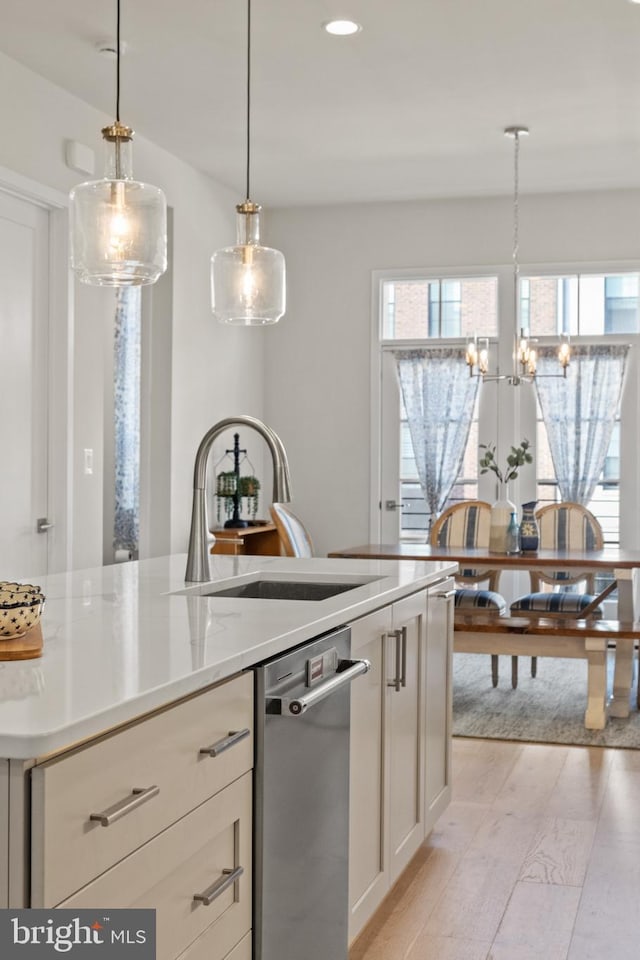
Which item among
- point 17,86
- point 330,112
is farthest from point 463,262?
point 17,86

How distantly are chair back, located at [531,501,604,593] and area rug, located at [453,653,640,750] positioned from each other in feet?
1.86

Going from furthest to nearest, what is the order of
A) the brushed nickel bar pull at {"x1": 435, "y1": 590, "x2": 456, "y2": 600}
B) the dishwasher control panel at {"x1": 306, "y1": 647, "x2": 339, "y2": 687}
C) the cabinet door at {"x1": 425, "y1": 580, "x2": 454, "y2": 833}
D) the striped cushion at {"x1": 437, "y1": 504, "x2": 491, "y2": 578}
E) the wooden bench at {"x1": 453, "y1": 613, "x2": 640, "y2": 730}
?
the striped cushion at {"x1": 437, "y1": 504, "x2": 491, "y2": 578}, the wooden bench at {"x1": 453, "y1": 613, "x2": 640, "y2": 730}, the brushed nickel bar pull at {"x1": 435, "y1": 590, "x2": 456, "y2": 600}, the cabinet door at {"x1": 425, "y1": 580, "x2": 454, "y2": 833}, the dishwasher control panel at {"x1": 306, "y1": 647, "x2": 339, "y2": 687}

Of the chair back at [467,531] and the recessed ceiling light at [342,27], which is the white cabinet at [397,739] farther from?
the chair back at [467,531]

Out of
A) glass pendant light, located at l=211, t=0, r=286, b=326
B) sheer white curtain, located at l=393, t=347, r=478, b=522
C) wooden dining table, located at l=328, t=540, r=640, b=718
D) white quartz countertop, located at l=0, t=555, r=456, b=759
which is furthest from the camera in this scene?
sheer white curtain, located at l=393, t=347, r=478, b=522

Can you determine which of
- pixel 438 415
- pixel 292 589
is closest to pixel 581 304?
pixel 438 415

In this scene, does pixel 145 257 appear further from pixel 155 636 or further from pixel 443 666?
pixel 443 666

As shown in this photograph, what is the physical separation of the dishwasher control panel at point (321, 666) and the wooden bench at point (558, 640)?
→ 9.47 ft

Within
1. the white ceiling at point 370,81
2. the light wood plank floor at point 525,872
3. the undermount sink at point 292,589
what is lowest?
the light wood plank floor at point 525,872

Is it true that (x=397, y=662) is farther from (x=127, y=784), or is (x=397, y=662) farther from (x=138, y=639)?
(x=127, y=784)

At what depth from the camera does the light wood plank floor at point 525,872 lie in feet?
8.83

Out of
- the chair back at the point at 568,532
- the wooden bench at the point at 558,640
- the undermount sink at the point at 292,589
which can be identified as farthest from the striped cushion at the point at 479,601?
the undermount sink at the point at 292,589

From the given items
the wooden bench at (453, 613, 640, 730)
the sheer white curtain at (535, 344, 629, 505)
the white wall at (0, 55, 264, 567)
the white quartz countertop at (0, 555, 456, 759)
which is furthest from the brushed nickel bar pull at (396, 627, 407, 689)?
the sheer white curtain at (535, 344, 629, 505)

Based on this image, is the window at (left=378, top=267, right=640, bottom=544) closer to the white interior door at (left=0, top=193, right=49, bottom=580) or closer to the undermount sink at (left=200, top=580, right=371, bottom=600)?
the white interior door at (left=0, top=193, right=49, bottom=580)

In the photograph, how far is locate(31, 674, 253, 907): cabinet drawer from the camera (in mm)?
1259
